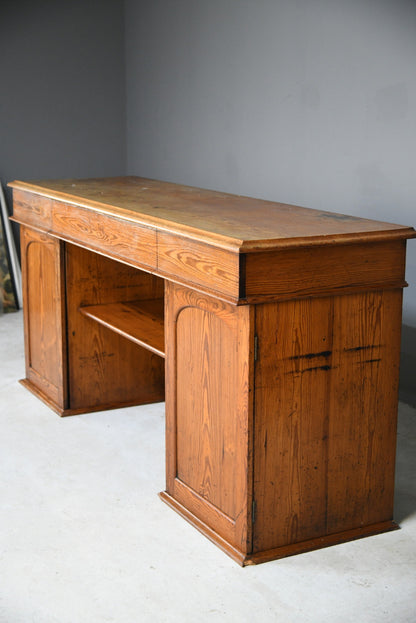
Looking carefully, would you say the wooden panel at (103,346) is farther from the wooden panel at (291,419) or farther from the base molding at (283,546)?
the wooden panel at (291,419)

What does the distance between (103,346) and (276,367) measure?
1.59 m

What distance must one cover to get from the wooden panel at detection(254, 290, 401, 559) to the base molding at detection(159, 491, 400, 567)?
0.05 feet

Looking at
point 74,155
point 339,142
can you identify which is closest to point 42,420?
point 339,142

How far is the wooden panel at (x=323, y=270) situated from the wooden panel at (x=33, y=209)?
5.31 ft

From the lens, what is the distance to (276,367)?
7.74 feet

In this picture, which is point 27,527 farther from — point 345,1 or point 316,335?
point 345,1

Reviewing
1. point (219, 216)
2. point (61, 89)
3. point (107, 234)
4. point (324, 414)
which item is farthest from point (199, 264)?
point (61, 89)

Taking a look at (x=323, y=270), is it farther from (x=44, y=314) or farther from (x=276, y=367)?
(x=44, y=314)

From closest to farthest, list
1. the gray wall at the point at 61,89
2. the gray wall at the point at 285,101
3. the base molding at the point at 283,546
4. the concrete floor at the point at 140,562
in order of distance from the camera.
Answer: the concrete floor at the point at 140,562, the base molding at the point at 283,546, the gray wall at the point at 285,101, the gray wall at the point at 61,89

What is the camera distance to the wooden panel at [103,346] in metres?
3.72

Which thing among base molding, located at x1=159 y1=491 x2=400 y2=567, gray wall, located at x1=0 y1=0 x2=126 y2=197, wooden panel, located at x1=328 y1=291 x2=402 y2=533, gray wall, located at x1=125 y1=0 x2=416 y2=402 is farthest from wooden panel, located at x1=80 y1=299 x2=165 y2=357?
gray wall, located at x1=0 y1=0 x2=126 y2=197

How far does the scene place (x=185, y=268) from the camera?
8.32 ft

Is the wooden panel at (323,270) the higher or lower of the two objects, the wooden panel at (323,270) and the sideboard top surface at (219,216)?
the lower

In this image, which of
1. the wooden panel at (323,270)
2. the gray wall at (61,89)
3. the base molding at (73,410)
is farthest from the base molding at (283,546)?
the gray wall at (61,89)
